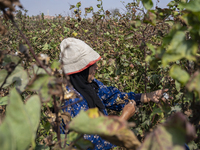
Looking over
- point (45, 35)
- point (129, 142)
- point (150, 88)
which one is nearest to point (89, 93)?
point (150, 88)

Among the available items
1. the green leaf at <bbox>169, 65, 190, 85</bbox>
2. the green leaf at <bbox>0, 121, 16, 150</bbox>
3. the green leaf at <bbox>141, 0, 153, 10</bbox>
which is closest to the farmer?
the green leaf at <bbox>141, 0, 153, 10</bbox>

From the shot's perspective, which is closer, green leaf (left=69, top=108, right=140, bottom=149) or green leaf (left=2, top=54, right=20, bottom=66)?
green leaf (left=69, top=108, right=140, bottom=149)

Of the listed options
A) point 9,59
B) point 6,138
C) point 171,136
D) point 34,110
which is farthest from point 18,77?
point 171,136

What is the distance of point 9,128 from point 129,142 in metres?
0.29

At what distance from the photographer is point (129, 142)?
48cm

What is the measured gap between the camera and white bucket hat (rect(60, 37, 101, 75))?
5.82ft

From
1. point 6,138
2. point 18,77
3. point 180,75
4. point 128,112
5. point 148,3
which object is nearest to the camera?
point 6,138

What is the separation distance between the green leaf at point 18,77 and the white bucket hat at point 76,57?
1.11m

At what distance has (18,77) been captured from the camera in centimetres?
64

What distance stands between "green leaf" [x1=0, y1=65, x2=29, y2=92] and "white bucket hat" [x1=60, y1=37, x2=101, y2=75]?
1.11 meters

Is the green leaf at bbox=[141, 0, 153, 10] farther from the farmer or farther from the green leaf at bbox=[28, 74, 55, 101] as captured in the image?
the farmer

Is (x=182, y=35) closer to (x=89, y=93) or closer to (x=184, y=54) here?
(x=184, y=54)

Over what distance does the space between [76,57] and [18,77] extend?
1153mm

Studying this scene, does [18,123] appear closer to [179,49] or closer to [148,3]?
[179,49]
